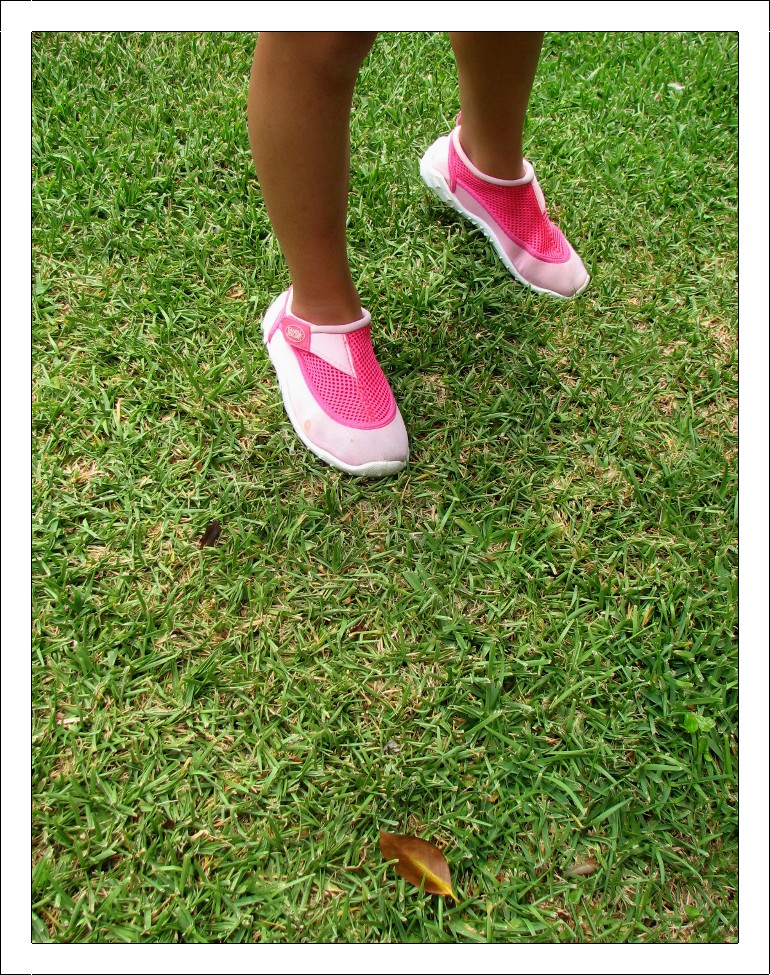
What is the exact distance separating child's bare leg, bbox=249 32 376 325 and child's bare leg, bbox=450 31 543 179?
0.43 m

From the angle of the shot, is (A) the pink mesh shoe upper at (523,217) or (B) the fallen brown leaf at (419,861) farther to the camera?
(A) the pink mesh shoe upper at (523,217)

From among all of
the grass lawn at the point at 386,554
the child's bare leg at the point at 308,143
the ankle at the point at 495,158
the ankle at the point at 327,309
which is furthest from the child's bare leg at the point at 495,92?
the ankle at the point at 327,309

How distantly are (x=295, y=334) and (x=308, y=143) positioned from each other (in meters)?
0.46

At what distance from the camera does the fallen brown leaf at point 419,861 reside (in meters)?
1.27

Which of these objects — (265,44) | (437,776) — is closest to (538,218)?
(265,44)

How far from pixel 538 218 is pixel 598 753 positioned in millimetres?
1349

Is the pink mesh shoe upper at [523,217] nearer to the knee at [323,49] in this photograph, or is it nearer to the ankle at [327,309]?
the ankle at [327,309]

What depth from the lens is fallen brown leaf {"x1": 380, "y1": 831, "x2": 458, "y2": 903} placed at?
127cm

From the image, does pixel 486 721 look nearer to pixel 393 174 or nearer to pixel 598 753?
pixel 598 753

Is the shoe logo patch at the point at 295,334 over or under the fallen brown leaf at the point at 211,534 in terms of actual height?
over

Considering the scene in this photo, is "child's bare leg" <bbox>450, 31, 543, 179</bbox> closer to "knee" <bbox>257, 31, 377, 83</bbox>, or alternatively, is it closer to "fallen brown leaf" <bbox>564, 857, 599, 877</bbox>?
"knee" <bbox>257, 31, 377, 83</bbox>

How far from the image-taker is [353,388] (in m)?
1.70

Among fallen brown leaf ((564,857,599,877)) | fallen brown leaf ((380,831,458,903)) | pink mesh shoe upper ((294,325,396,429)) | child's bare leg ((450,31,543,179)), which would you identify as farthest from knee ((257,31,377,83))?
fallen brown leaf ((564,857,599,877))

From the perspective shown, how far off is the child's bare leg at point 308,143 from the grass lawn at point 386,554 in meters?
0.37
